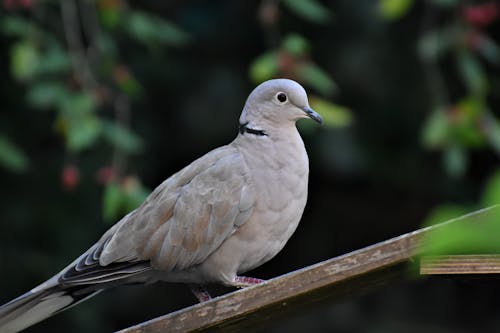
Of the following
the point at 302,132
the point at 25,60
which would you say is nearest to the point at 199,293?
the point at 25,60

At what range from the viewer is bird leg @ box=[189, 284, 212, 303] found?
8.30ft

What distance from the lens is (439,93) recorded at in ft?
16.0

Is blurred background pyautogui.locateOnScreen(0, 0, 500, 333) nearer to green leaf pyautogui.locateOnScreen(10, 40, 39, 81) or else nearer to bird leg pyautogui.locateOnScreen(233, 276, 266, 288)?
green leaf pyautogui.locateOnScreen(10, 40, 39, 81)

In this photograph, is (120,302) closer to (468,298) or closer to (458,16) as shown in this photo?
(468,298)

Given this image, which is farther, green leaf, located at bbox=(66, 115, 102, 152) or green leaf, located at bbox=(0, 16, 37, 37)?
green leaf, located at bbox=(0, 16, 37, 37)

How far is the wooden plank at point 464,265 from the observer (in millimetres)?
1733

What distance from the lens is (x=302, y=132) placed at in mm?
4996

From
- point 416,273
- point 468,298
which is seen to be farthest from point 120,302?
point 416,273

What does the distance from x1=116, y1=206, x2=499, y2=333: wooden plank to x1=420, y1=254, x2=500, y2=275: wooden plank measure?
52 millimetres

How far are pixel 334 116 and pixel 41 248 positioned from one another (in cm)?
248

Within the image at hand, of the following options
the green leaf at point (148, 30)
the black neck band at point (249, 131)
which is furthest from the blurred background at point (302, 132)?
the black neck band at point (249, 131)

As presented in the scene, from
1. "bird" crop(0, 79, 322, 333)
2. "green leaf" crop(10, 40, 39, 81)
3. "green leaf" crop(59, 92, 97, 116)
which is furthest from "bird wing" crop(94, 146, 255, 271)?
"green leaf" crop(10, 40, 39, 81)

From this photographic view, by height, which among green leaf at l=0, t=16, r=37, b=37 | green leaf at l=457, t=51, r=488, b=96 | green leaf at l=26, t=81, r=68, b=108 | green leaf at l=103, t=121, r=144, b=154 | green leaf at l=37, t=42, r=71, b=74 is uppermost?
green leaf at l=0, t=16, r=37, b=37

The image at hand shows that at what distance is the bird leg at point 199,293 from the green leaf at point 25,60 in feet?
5.29
